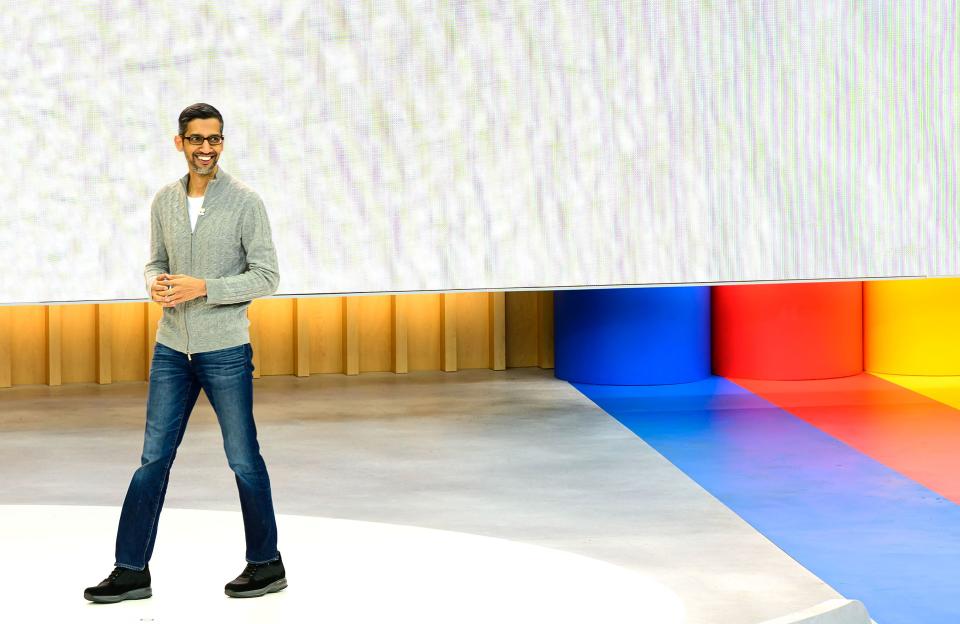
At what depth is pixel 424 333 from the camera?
740 centimetres


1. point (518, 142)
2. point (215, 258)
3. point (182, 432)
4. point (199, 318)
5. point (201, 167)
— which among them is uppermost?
point (518, 142)

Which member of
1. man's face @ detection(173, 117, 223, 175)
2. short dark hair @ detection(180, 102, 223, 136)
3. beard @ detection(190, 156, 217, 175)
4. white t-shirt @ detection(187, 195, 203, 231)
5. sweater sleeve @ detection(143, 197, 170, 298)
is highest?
short dark hair @ detection(180, 102, 223, 136)

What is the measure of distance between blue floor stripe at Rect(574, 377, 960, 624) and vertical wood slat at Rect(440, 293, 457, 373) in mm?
1012

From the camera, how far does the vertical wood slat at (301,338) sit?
720 cm

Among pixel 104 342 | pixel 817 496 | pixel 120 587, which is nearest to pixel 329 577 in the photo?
pixel 120 587

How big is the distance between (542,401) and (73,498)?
2.46 meters

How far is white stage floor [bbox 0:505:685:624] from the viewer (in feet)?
9.14

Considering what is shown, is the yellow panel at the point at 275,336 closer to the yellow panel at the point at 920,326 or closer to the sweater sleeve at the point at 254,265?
the yellow panel at the point at 920,326

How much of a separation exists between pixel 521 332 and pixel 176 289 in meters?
5.02

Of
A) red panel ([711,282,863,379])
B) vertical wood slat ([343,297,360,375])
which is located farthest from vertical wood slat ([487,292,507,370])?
red panel ([711,282,863,379])

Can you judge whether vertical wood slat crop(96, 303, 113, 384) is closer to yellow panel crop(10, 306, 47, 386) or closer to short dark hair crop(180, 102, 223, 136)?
yellow panel crop(10, 306, 47, 386)

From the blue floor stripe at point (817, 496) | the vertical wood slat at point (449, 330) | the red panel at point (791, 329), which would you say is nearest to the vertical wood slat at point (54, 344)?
the vertical wood slat at point (449, 330)

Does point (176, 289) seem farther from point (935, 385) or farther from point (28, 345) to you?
point (935, 385)

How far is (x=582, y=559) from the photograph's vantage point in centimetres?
328
